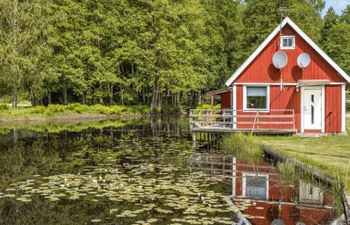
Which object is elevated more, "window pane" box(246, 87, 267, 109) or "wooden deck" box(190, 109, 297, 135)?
"window pane" box(246, 87, 267, 109)

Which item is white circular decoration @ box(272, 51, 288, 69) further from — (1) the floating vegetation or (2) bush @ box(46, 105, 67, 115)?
(2) bush @ box(46, 105, 67, 115)

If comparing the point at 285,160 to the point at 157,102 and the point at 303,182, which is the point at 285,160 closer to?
the point at 303,182

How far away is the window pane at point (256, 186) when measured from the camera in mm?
13180

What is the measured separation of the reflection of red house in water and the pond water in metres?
0.02

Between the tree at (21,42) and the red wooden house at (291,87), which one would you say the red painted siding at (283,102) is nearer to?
the red wooden house at (291,87)

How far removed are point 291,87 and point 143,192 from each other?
15.8 m

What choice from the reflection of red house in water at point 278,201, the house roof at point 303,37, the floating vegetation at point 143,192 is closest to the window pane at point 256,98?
the house roof at point 303,37

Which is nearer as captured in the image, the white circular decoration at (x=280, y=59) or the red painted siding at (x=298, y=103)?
the white circular decoration at (x=280, y=59)

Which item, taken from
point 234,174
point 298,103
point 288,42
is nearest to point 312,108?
point 298,103

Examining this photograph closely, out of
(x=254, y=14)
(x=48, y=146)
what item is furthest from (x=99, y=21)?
(x=48, y=146)

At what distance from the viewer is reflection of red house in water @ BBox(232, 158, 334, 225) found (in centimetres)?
1056

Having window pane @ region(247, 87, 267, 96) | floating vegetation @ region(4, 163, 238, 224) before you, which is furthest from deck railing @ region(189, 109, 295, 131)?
floating vegetation @ region(4, 163, 238, 224)

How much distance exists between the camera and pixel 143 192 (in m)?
13.3

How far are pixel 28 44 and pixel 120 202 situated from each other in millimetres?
43011
